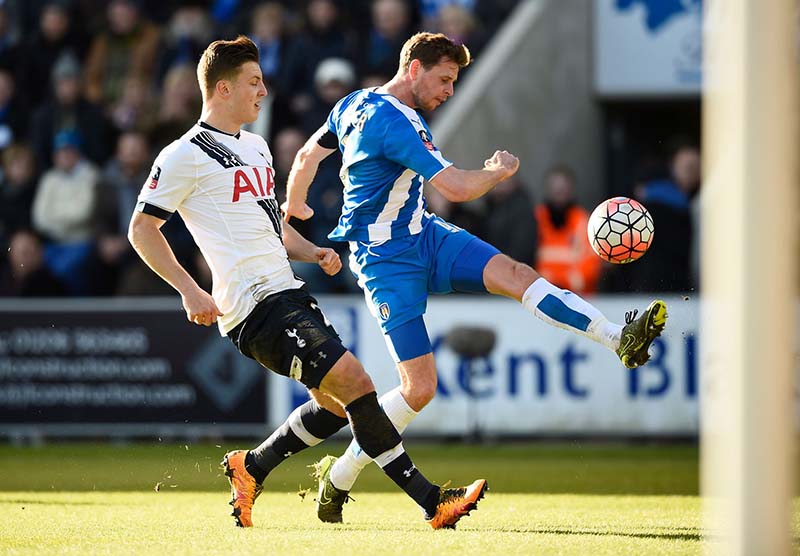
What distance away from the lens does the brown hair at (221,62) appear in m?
6.70

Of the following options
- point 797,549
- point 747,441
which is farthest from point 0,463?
point 747,441

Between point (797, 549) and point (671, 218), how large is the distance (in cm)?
757

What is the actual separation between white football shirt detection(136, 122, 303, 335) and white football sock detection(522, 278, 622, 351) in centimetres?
117

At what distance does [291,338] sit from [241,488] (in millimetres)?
930

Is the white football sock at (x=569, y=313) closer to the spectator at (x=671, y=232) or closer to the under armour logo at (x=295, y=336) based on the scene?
the under armour logo at (x=295, y=336)

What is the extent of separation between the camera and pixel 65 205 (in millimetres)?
14359

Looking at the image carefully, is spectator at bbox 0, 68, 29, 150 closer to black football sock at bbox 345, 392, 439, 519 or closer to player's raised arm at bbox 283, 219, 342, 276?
player's raised arm at bbox 283, 219, 342, 276

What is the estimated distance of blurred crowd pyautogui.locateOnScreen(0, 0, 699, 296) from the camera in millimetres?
13383

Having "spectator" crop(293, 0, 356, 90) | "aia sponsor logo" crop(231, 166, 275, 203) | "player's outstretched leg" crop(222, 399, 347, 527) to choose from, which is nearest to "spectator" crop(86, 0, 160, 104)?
"spectator" crop(293, 0, 356, 90)

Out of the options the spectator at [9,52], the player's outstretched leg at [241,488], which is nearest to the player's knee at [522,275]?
the player's outstretched leg at [241,488]

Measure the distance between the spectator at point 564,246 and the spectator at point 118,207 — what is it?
4.06 metres

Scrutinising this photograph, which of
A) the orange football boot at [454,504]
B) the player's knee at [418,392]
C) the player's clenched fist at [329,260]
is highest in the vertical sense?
the player's clenched fist at [329,260]

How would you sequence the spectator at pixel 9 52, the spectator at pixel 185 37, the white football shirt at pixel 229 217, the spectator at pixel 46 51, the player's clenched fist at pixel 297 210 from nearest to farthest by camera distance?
the white football shirt at pixel 229 217, the player's clenched fist at pixel 297 210, the spectator at pixel 185 37, the spectator at pixel 46 51, the spectator at pixel 9 52

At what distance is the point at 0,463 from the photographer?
11.4 metres
